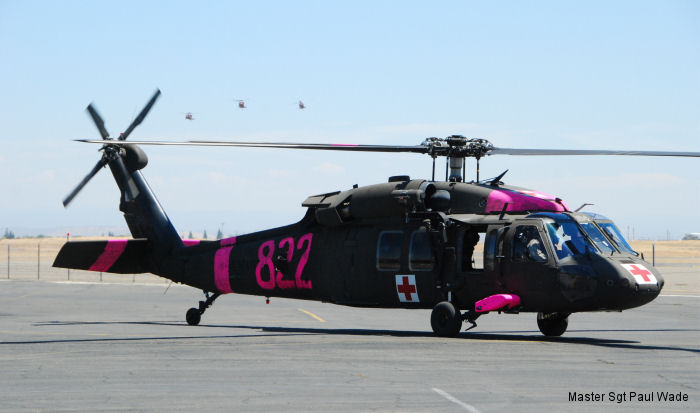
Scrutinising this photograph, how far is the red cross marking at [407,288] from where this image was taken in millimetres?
21609

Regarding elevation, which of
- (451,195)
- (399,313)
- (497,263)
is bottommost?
(399,313)

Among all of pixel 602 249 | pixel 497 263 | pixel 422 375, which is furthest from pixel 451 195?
pixel 422 375

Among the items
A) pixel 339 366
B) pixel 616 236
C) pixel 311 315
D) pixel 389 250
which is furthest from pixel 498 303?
pixel 311 315

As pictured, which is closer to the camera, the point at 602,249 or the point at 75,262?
the point at 602,249

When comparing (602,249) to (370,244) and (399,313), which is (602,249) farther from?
(399,313)

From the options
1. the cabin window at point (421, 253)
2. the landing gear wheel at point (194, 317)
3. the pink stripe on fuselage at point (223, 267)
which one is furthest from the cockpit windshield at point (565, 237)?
the landing gear wheel at point (194, 317)

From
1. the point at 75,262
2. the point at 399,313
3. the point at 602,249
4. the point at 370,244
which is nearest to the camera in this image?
the point at 602,249

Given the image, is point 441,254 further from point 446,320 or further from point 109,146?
point 109,146

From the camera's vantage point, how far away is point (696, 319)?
2975cm

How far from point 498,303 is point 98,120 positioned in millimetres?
13881

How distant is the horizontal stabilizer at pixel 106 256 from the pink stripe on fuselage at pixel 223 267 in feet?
9.54

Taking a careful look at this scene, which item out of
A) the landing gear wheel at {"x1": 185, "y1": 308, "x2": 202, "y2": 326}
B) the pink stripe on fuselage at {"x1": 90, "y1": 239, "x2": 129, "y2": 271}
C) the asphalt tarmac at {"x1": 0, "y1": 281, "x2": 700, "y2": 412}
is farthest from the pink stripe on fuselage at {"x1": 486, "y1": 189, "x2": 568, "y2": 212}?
the pink stripe on fuselage at {"x1": 90, "y1": 239, "x2": 129, "y2": 271}

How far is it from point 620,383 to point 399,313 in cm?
2059

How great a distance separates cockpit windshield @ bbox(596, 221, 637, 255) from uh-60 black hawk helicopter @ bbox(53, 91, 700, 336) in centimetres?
5
